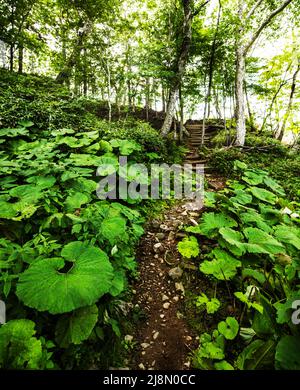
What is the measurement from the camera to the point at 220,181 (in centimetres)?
694

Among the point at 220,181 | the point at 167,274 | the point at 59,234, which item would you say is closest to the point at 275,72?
the point at 220,181

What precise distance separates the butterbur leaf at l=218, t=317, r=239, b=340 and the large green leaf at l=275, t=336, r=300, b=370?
30.9 inches

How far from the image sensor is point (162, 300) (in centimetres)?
→ 286

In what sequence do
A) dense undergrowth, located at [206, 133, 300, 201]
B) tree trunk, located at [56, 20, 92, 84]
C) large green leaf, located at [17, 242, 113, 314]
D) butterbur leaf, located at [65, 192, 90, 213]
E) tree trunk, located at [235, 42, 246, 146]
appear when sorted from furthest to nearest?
tree trunk, located at [235, 42, 246, 146] < tree trunk, located at [56, 20, 92, 84] < dense undergrowth, located at [206, 133, 300, 201] < butterbur leaf, located at [65, 192, 90, 213] < large green leaf, located at [17, 242, 113, 314]

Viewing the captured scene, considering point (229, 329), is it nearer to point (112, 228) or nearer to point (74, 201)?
point (112, 228)

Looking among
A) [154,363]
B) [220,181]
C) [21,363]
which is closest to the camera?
[21,363]

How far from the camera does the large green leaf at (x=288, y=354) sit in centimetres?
141

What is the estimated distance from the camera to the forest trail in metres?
2.23

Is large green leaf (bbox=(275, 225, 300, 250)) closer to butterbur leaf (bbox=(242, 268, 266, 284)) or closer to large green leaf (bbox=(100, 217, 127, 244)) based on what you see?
butterbur leaf (bbox=(242, 268, 266, 284))

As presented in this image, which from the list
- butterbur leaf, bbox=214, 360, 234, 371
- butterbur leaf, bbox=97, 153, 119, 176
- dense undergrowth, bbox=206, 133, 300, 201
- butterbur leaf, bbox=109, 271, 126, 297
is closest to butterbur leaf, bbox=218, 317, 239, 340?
butterbur leaf, bbox=214, 360, 234, 371

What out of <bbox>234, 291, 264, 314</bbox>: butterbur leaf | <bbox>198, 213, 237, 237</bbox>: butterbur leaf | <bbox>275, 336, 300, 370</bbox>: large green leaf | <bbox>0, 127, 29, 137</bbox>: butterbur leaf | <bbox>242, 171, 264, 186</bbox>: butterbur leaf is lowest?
<bbox>234, 291, 264, 314</bbox>: butterbur leaf

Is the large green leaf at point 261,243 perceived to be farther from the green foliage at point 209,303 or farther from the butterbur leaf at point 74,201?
the butterbur leaf at point 74,201
